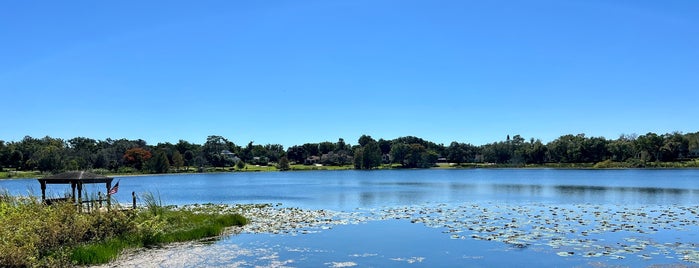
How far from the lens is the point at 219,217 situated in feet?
91.9

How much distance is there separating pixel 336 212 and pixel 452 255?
16352mm

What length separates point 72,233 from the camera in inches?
745

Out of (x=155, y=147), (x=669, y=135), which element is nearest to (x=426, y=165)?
(x=669, y=135)

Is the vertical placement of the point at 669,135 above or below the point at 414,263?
above

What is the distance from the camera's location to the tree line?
132250mm

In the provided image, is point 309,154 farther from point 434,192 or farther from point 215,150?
point 434,192

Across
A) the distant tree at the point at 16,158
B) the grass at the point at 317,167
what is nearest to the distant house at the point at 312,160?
the grass at the point at 317,167

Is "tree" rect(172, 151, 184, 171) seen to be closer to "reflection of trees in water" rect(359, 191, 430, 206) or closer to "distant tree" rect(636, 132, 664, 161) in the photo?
"reflection of trees in water" rect(359, 191, 430, 206)

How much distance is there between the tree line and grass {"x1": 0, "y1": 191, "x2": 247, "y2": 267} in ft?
367

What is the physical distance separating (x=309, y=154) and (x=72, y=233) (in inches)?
7040

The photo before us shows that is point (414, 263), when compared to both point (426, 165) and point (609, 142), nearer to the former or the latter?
point (609, 142)

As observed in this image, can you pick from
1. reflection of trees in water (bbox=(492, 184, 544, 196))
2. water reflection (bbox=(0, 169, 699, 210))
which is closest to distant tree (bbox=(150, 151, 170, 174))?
water reflection (bbox=(0, 169, 699, 210))

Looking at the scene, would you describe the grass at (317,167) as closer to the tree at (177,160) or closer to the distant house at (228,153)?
the distant house at (228,153)

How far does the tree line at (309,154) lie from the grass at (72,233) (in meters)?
112
